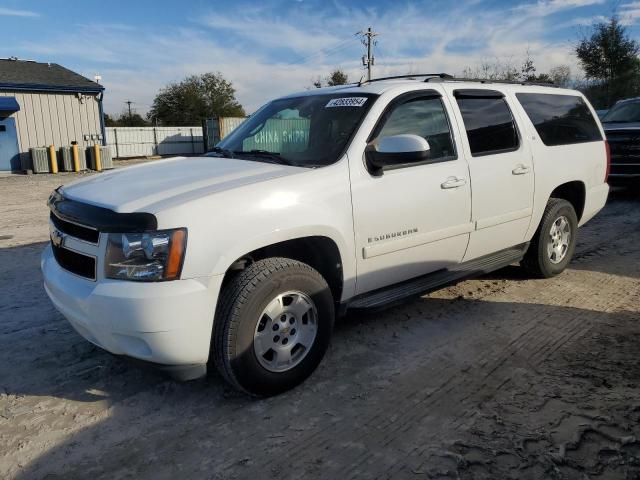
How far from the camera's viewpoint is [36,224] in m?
8.79

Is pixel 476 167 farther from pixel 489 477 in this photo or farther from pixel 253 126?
pixel 489 477

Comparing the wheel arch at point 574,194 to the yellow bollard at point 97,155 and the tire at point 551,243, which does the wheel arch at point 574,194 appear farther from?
the yellow bollard at point 97,155

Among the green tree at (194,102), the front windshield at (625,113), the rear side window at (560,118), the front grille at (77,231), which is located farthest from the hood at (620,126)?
the green tree at (194,102)

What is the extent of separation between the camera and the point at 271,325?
3.03m

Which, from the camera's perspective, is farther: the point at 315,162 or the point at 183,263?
the point at 315,162

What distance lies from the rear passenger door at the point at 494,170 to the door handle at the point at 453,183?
141mm

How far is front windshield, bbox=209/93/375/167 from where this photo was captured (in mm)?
3521

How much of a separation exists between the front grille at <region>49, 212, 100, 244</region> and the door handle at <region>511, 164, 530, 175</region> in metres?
3.31

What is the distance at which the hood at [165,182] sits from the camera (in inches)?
109

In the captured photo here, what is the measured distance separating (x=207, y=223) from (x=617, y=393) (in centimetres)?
260

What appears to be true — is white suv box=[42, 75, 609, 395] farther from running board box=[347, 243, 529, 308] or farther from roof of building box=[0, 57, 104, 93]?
roof of building box=[0, 57, 104, 93]

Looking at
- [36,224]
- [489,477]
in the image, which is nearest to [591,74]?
[36,224]

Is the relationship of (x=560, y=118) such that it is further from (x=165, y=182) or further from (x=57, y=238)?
(x=57, y=238)

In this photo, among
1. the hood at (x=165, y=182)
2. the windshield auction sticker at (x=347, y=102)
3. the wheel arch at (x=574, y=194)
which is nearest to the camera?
the hood at (x=165, y=182)
